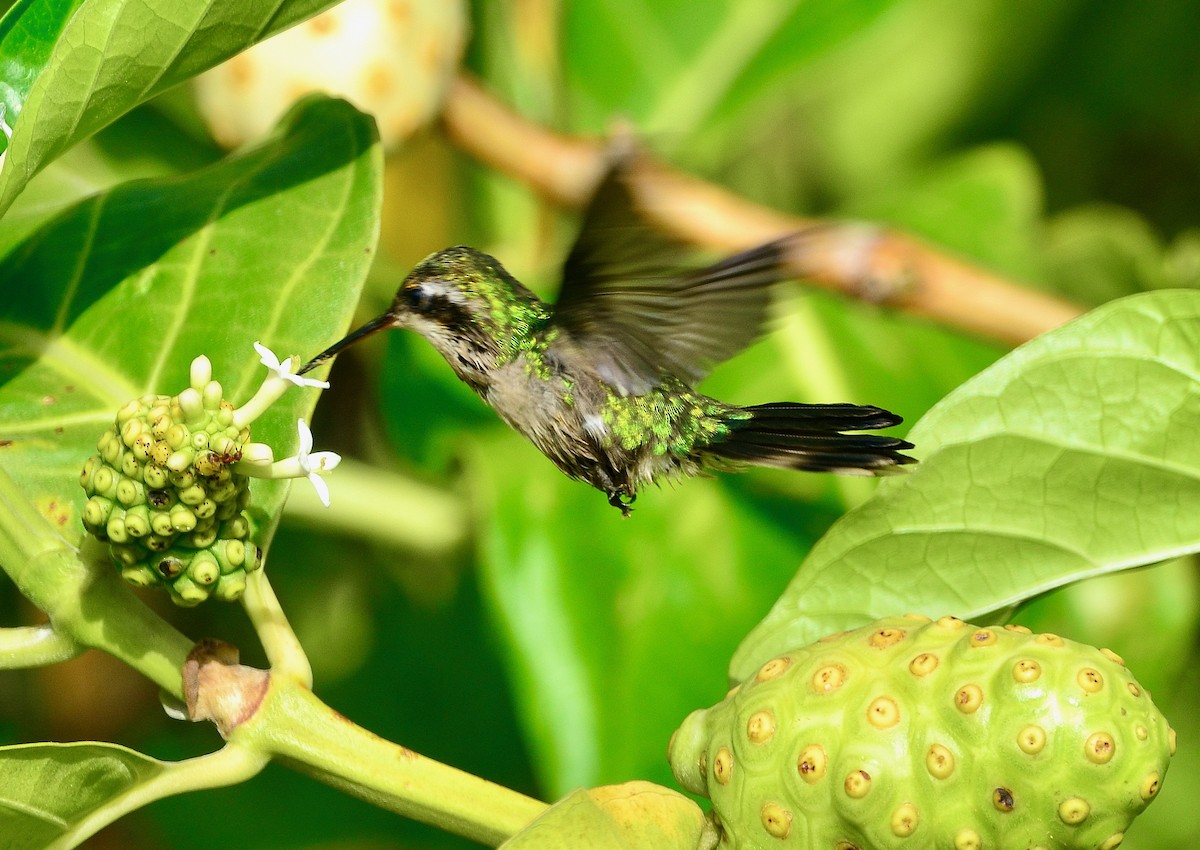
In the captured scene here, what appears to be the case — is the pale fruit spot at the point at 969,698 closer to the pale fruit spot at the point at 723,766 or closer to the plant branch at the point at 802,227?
the pale fruit spot at the point at 723,766

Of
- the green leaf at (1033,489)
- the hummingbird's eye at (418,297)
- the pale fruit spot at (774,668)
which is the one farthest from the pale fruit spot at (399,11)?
the pale fruit spot at (774,668)

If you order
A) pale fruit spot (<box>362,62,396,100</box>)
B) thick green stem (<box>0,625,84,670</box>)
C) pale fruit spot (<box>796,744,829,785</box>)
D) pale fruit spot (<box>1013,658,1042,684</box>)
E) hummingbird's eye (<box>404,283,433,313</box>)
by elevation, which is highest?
pale fruit spot (<box>362,62,396,100</box>)

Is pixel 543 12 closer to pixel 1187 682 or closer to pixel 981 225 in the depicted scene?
pixel 981 225

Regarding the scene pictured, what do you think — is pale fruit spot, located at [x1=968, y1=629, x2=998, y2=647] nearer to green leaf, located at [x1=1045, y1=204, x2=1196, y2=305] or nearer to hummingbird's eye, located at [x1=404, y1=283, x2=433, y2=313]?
hummingbird's eye, located at [x1=404, y1=283, x2=433, y2=313]

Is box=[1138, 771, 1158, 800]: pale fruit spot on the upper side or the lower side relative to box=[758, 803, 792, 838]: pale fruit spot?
upper

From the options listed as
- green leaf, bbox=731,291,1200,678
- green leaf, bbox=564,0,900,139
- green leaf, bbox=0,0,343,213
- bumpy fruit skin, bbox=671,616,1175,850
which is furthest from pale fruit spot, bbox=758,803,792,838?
green leaf, bbox=564,0,900,139

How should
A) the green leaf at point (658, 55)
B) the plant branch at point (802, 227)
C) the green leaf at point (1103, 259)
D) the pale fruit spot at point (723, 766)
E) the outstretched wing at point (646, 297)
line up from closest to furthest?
1. the pale fruit spot at point (723, 766)
2. the outstretched wing at point (646, 297)
3. the plant branch at point (802, 227)
4. the green leaf at point (1103, 259)
5. the green leaf at point (658, 55)

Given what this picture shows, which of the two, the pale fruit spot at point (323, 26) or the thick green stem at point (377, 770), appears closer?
the thick green stem at point (377, 770)
